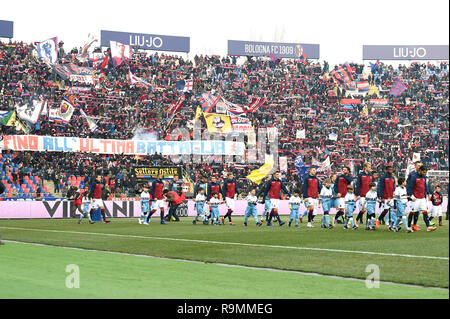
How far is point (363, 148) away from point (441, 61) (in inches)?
843

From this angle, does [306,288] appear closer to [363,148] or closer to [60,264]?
[60,264]

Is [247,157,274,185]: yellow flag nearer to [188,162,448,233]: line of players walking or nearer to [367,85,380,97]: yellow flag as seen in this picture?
[188,162,448,233]: line of players walking

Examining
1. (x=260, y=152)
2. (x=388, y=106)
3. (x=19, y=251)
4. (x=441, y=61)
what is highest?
(x=441, y=61)

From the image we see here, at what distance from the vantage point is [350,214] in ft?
87.5

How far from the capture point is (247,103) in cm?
6009

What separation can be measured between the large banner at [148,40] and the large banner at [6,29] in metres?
7.64

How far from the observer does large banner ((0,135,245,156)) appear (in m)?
44.4

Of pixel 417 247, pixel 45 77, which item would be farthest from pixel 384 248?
pixel 45 77

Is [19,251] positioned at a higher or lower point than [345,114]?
lower

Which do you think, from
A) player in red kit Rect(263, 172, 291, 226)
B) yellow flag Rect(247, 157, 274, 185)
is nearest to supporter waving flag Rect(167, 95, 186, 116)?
yellow flag Rect(247, 157, 274, 185)

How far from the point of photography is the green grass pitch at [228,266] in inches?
388

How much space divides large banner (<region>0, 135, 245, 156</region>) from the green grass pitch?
23698 millimetres

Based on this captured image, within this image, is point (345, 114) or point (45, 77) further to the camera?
point (345, 114)
